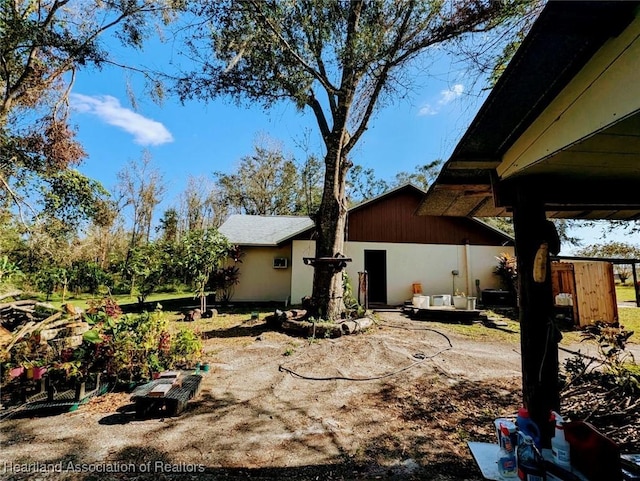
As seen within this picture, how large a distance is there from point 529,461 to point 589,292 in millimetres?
8581

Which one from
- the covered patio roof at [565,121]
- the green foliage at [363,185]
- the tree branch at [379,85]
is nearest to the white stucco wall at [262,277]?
the tree branch at [379,85]

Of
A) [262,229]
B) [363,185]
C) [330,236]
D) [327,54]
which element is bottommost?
[330,236]

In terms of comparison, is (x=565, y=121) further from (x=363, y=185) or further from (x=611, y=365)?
(x=363, y=185)

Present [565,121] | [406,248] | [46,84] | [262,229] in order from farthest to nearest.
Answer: [262,229]
[406,248]
[46,84]
[565,121]

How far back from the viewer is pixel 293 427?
2.89 meters

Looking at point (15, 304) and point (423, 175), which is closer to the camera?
point (15, 304)

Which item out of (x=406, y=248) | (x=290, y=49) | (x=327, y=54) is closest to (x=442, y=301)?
(x=406, y=248)

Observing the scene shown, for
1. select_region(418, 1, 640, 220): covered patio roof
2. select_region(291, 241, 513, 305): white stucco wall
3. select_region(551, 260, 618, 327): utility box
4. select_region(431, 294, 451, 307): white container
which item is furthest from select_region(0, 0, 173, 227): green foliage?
select_region(551, 260, 618, 327): utility box

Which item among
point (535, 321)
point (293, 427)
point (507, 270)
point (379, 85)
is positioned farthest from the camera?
point (507, 270)

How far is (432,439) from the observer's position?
2.67 m

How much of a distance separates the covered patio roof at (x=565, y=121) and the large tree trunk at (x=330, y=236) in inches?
193

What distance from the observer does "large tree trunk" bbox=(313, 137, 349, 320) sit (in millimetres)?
7418

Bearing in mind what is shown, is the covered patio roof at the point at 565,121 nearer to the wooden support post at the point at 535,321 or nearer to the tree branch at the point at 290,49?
the wooden support post at the point at 535,321

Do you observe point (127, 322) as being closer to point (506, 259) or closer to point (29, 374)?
point (29, 374)
